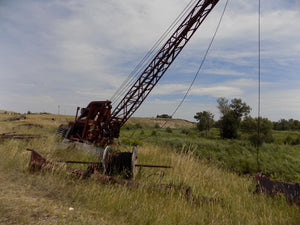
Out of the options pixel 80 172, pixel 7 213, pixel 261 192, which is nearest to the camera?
pixel 7 213

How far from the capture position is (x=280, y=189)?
5.63 metres

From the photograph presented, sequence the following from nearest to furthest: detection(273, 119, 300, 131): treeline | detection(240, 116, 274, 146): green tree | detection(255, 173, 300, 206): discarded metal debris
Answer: detection(255, 173, 300, 206): discarded metal debris → detection(240, 116, 274, 146): green tree → detection(273, 119, 300, 131): treeline

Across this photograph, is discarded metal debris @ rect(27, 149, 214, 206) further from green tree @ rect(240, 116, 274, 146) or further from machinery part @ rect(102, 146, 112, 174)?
green tree @ rect(240, 116, 274, 146)

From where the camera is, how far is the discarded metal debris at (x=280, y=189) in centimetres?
540

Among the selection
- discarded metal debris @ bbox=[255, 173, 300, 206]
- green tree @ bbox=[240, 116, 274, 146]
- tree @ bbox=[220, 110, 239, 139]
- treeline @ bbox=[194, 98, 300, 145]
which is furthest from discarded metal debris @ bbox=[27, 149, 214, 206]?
tree @ bbox=[220, 110, 239, 139]

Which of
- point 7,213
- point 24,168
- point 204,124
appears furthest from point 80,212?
point 204,124

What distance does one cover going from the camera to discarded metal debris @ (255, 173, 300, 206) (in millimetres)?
5396

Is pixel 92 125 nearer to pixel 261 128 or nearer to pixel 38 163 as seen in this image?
pixel 38 163

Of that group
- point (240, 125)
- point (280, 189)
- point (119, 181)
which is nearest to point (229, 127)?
point (240, 125)

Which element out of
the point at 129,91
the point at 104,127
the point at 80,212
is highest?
the point at 129,91

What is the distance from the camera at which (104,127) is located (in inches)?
643

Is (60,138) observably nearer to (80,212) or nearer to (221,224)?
(80,212)

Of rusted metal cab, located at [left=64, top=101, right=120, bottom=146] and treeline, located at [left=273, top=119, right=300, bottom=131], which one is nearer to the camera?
rusted metal cab, located at [left=64, top=101, right=120, bottom=146]

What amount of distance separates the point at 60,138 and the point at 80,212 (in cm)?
1229
